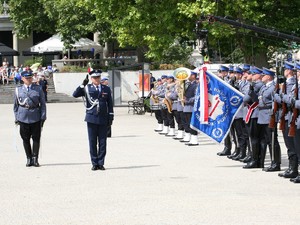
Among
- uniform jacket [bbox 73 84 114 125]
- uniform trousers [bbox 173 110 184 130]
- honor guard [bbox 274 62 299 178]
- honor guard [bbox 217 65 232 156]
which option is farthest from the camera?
uniform trousers [bbox 173 110 184 130]

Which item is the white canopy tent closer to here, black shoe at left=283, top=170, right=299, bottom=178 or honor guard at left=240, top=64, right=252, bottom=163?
honor guard at left=240, top=64, right=252, bottom=163

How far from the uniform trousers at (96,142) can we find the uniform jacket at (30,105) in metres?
1.17

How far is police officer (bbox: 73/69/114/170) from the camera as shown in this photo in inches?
649

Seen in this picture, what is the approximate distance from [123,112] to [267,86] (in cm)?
2474

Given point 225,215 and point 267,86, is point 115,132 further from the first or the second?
point 225,215

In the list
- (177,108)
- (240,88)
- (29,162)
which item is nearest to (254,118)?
(240,88)

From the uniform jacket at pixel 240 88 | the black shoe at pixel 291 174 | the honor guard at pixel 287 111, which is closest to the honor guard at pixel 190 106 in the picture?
the uniform jacket at pixel 240 88

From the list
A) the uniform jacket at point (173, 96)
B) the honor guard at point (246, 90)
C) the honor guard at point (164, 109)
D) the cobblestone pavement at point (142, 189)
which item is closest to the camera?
the cobblestone pavement at point (142, 189)

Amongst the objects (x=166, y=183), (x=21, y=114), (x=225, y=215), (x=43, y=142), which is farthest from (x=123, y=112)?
(x=225, y=215)

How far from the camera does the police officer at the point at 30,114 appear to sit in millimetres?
17234

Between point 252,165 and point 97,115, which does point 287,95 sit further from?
point 97,115

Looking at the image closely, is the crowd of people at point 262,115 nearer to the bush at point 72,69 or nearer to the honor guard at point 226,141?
the honor guard at point 226,141

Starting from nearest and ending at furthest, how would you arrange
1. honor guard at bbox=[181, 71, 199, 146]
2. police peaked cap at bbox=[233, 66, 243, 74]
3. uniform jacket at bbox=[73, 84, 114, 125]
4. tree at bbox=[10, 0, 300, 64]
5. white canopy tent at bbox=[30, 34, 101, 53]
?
uniform jacket at bbox=[73, 84, 114, 125] < police peaked cap at bbox=[233, 66, 243, 74] < honor guard at bbox=[181, 71, 199, 146] < tree at bbox=[10, 0, 300, 64] < white canopy tent at bbox=[30, 34, 101, 53]

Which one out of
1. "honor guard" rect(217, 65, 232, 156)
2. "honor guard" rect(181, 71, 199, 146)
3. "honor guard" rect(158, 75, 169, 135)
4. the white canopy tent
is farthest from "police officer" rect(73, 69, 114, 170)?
the white canopy tent
